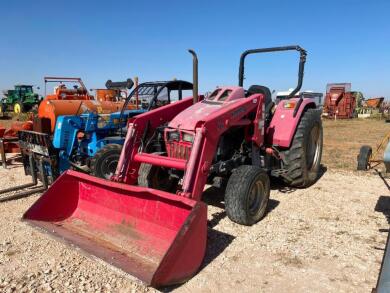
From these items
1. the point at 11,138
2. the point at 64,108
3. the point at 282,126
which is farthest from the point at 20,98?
the point at 282,126

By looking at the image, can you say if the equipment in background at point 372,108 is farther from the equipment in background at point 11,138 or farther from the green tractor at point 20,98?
the equipment in background at point 11,138

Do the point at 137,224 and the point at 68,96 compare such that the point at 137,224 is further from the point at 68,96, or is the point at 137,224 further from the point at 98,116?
the point at 68,96

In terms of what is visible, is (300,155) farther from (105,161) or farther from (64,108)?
(64,108)

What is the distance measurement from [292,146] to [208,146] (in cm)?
203

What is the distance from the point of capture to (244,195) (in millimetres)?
4145

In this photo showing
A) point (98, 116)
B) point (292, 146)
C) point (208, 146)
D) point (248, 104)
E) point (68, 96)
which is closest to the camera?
point (208, 146)

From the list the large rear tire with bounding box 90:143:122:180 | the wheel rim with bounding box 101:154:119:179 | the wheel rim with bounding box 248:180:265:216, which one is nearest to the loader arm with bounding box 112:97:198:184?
the large rear tire with bounding box 90:143:122:180

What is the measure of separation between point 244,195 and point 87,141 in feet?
12.5

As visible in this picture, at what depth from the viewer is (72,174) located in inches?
168

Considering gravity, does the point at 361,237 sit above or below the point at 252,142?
below

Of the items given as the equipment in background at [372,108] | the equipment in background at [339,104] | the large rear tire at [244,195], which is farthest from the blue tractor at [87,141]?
the equipment in background at [372,108]

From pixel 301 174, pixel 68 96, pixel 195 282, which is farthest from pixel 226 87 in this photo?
pixel 68 96

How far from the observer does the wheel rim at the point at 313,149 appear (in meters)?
6.34

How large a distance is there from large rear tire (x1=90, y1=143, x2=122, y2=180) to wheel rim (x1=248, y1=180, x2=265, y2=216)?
94.0 inches
